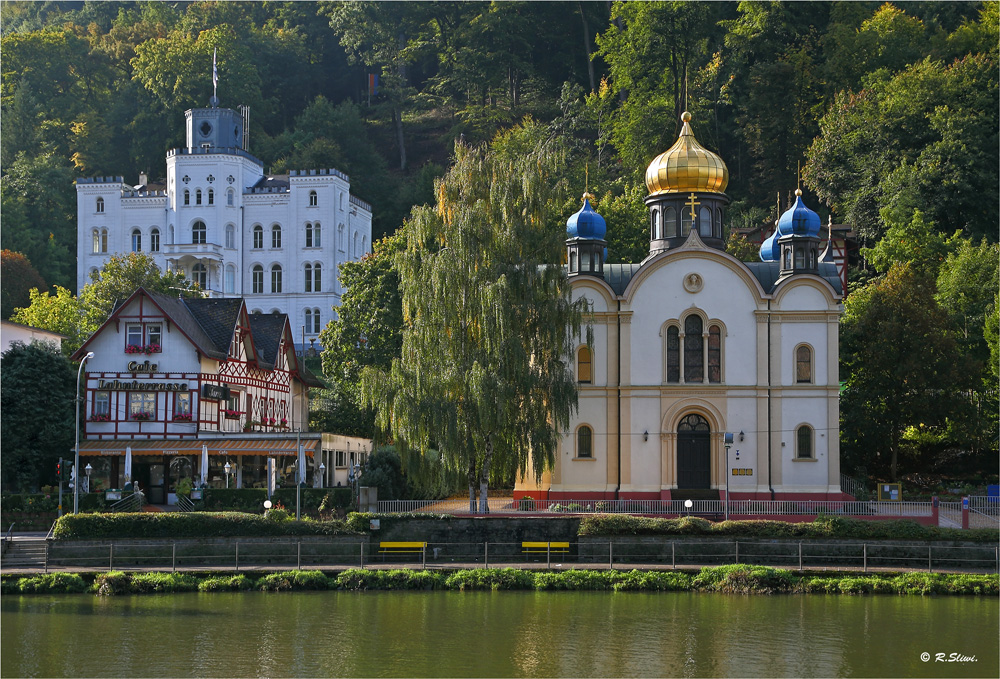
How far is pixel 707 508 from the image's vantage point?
47.1 metres

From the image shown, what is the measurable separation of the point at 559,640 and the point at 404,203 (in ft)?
259

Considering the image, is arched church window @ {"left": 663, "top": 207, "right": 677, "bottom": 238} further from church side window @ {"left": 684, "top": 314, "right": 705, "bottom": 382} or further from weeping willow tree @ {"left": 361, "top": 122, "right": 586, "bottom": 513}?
weeping willow tree @ {"left": 361, "top": 122, "right": 586, "bottom": 513}

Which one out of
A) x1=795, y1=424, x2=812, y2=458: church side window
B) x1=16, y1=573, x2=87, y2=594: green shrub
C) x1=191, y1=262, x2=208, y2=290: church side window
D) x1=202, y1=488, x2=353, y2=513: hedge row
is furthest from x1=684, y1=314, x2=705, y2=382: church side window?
x1=191, y1=262, x2=208, y2=290: church side window

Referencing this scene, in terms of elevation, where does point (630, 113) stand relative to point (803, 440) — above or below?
above

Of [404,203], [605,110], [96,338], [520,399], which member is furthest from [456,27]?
[520,399]

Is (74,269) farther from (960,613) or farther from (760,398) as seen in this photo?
(960,613)

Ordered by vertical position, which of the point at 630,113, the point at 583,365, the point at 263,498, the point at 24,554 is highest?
the point at 630,113

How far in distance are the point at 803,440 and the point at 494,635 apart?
2433cm

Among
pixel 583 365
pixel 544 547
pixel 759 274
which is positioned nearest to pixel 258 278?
pixel 583 365

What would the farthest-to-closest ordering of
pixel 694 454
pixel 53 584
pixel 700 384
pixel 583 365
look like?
pixel 583 365
pixel 694 454
pixel 700 384
pixel 53 584

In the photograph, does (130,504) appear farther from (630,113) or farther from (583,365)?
(630,113)

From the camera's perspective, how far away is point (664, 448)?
50.9 meters

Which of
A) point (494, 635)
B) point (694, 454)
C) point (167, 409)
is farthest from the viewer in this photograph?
point (167, 409)

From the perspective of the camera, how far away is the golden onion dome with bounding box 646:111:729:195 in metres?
54.5
